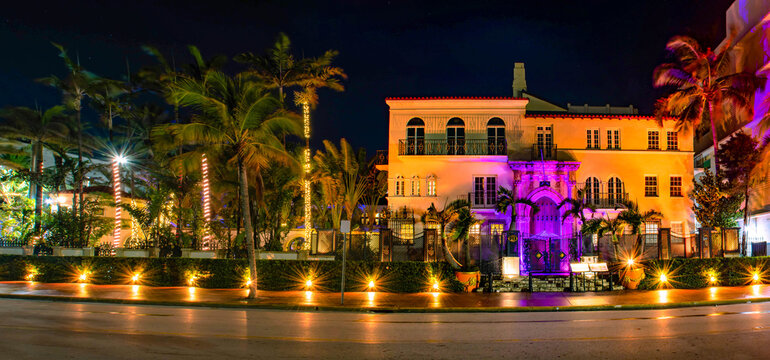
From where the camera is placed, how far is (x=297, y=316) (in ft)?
46.6

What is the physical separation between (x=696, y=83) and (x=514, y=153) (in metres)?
10.7

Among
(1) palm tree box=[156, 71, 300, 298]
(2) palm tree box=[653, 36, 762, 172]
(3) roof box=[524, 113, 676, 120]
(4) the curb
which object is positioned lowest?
(4) the curb

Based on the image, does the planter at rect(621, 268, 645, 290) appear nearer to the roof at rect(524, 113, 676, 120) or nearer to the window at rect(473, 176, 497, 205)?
the window at rect(473, 176, 497, 205)

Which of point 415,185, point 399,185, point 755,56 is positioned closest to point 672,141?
point 755,56

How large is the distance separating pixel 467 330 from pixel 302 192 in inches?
815

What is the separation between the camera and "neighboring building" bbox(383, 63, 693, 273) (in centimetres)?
3095

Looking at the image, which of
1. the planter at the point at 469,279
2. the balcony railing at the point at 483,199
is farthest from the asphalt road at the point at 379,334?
the balcony railing at the point at 483,199

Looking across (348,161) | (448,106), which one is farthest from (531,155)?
(348,161)

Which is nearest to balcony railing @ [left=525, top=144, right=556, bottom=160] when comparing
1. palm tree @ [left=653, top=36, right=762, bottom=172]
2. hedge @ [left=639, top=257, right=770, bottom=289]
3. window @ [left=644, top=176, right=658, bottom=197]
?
window @ [left=644, top=176, right=658, bottom=197]

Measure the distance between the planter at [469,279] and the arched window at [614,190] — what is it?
50.6ft

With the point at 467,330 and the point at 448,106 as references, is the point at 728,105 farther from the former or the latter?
the point at 467,330

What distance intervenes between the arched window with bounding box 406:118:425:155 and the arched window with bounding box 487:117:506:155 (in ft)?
13.0

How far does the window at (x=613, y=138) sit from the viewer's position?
31516 millimetres

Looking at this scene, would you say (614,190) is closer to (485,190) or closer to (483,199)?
(485,190)
